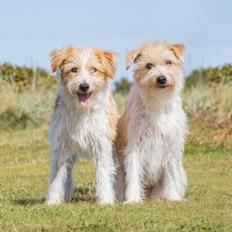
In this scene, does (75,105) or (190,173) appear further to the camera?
(190,173)

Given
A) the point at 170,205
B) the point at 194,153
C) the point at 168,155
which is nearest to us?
the point at 170,205

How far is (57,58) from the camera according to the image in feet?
34.0

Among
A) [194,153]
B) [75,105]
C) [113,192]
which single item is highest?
[75,105]

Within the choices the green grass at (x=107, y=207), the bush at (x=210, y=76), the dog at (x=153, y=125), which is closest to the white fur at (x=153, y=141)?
the dog at (x=153, y=125)

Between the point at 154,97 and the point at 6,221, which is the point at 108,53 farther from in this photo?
the point at 6,221

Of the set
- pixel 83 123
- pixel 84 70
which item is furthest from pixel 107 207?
pixel 84 70

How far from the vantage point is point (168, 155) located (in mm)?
10641

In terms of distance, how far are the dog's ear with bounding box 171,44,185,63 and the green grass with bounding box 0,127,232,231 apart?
1.82 meters

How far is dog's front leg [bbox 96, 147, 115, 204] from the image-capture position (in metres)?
10.3

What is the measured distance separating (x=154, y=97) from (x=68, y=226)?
7.92ft

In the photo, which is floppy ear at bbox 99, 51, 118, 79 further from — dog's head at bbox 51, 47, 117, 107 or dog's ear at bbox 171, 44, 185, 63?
dog's ear at bbox 171, 44, 185, 63

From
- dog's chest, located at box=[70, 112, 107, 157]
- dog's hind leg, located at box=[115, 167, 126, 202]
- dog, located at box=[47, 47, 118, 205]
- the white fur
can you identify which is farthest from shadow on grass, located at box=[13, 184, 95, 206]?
dog's chest, located at box=[70, 112, 107, 157]

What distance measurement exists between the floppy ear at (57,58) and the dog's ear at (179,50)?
4.67 feet

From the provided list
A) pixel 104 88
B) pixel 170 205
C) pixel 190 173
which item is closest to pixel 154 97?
pixel 104 88
